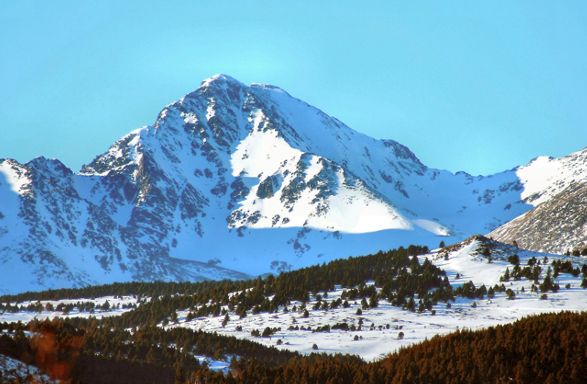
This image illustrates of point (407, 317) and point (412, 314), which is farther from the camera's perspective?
point (412, 314)

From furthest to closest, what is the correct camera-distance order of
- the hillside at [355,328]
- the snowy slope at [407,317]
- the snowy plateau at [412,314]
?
1. the snowy plateau at [412,314]
2. the snowy slope at [407,317]
3. the hillside at [355,328]

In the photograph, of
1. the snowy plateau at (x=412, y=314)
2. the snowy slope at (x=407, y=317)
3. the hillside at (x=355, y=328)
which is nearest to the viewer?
the hillside at (x=355, y=328)

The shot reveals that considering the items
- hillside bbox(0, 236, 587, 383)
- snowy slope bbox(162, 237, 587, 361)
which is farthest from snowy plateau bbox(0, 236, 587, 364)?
hillside bbox(0, 236, 587, 383)

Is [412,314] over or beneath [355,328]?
over

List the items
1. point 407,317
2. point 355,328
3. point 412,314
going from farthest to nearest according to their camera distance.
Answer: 1. point 412,314
2. point 407,317
3. point 355,328

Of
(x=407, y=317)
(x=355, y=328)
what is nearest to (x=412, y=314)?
(x=407, y=317)

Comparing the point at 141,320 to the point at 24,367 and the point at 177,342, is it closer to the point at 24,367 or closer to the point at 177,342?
the point at 177,342

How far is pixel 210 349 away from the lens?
42.9m

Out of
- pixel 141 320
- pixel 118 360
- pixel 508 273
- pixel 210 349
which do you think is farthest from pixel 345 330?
pixel 141 320

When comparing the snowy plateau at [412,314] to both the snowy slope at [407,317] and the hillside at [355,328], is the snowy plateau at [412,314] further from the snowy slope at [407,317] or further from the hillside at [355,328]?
the hillside at [355,328]

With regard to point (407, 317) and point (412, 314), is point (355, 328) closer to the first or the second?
point (407, 317)

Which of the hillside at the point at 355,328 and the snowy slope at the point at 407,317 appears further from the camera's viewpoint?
the snowy slope at the point at 407,317

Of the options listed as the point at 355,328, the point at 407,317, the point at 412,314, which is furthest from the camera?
the point at 412,314

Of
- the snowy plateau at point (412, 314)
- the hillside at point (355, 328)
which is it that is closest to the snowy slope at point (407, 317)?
the snowy plateau at point (412, 314)
